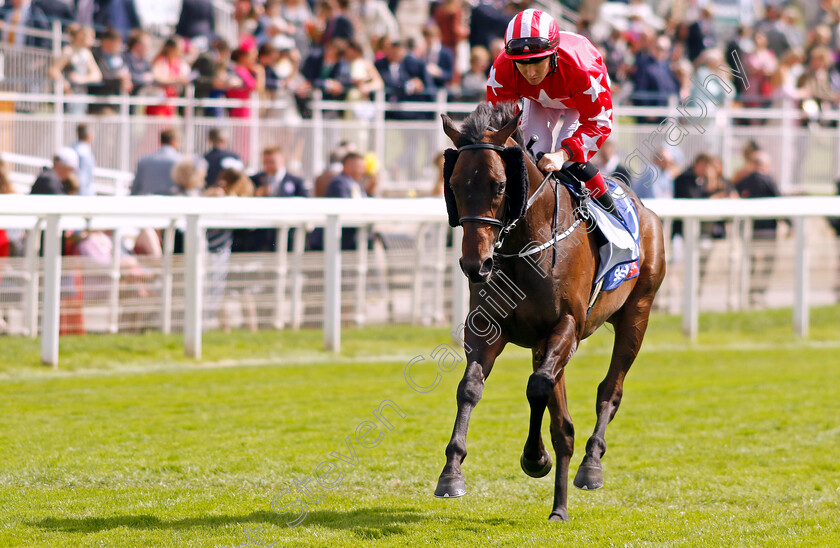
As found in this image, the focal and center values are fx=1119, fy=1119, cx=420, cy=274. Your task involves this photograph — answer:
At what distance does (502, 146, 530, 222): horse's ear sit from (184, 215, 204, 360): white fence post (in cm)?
506

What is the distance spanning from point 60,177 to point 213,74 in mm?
3003

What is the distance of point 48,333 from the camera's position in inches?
343

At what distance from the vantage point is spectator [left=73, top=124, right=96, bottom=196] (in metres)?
11.3

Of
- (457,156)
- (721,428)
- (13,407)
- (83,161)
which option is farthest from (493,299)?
(83,161)

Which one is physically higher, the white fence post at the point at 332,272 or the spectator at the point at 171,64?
the spectator at the point at 171,64

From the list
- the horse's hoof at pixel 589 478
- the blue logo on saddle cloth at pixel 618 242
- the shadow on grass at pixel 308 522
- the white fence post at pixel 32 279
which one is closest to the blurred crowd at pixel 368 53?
the white fence post at pixel 32 279

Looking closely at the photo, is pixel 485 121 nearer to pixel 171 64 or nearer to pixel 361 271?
pixel 361 271

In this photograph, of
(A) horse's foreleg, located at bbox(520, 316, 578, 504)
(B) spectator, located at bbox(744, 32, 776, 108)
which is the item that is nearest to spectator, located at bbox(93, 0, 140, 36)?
(B) spectator, located at bbox(744, 32, 776, 108)

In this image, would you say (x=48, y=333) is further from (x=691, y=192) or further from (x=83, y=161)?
(x=691, y=192)

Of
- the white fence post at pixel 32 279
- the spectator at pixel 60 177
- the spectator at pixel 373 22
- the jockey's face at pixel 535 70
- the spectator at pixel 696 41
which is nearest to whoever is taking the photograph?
the jockey's face at pixel 535 70

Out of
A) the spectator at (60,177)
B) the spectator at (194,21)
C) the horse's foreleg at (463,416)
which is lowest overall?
the horse's foreleg at (463,416)

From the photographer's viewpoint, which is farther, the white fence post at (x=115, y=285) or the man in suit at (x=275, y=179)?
the man in suit at (x=275, y=179)

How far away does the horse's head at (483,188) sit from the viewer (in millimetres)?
4492

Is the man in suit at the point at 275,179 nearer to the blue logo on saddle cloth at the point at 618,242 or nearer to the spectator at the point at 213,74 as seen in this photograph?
the spectator at the point at 213,74
